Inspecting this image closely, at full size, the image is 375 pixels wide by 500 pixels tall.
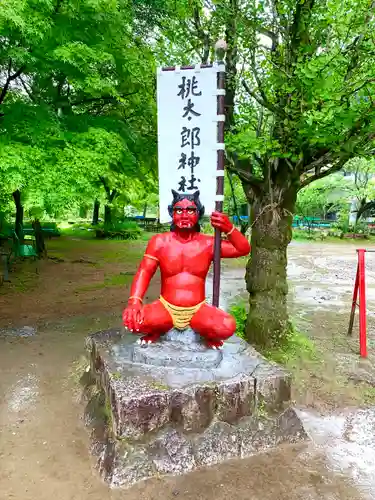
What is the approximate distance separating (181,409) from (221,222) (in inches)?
72.9

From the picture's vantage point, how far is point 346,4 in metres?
4.09

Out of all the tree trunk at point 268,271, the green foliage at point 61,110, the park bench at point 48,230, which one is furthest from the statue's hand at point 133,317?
the park bench at point 48,230

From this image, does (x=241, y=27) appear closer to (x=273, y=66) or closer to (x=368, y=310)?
(x=273, y=66)

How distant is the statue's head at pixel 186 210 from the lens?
164 inches

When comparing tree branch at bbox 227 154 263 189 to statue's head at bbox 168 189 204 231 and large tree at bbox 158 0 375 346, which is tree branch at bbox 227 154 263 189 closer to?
large tree at bbox 158 0 375 346

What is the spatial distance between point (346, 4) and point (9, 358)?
6.19m

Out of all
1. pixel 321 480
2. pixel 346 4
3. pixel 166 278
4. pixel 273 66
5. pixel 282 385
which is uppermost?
pixel 346 4

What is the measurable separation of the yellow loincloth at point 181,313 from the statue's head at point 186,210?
2.76ft

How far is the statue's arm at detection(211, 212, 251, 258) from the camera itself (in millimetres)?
4113

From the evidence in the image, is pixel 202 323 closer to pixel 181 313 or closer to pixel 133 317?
pixel 181 313

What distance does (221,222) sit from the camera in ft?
13.5

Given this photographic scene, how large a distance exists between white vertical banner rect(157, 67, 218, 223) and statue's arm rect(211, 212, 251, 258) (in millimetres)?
216

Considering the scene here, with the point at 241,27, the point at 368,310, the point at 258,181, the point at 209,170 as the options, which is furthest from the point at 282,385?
the point at 368,310

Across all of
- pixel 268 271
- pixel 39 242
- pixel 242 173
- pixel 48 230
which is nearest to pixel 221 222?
pixel 242 173
